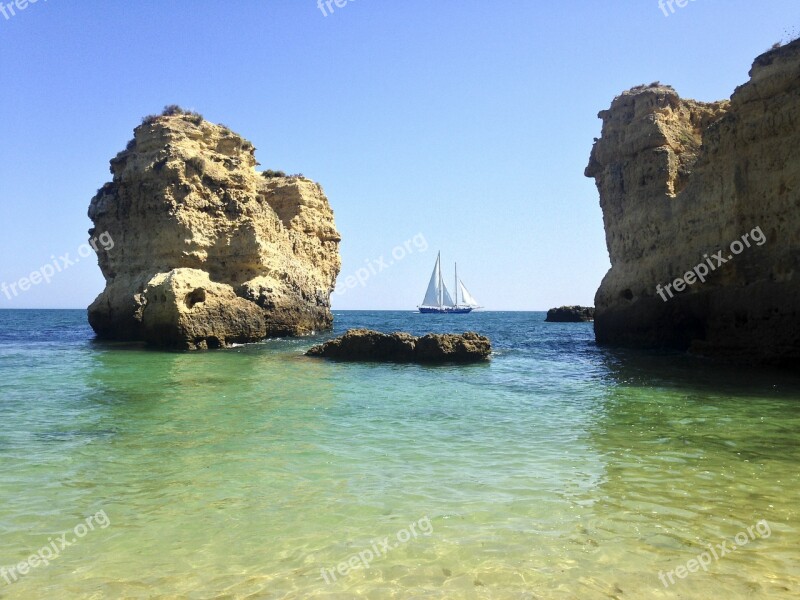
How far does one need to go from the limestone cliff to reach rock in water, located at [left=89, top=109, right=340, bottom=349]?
614 inches

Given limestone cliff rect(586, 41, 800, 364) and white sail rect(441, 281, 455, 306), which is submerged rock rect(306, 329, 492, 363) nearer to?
limestone cliff rect(586, 41, 800, 364)

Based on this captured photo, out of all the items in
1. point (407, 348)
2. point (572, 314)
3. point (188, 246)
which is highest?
point (188, 246)

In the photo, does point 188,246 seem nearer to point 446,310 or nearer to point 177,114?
point 177,114

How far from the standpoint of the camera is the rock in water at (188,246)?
2491 centimetres

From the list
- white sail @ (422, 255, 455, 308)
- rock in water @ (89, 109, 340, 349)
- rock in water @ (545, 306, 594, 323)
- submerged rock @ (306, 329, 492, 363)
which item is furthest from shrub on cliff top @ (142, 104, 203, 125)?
white sail @ (422, 255, 455, 308)

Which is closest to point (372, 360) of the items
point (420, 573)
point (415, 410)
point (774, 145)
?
point (415, 410)

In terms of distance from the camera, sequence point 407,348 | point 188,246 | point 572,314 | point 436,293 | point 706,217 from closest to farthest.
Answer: point 706,217, point 407,348, point 188,246, point 572,314, point 436,293

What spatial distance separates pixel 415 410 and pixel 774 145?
492 inches

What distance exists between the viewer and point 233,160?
28594 mm

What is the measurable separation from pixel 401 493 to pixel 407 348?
1344 cm

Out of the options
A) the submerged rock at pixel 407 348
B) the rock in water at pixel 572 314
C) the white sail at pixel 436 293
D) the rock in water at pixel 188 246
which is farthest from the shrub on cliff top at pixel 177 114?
the white sail at pixel 436 293

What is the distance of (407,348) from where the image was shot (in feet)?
63.0

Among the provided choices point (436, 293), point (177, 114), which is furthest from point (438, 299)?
point (177, 114)

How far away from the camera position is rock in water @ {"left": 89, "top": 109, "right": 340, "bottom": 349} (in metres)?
24.9
